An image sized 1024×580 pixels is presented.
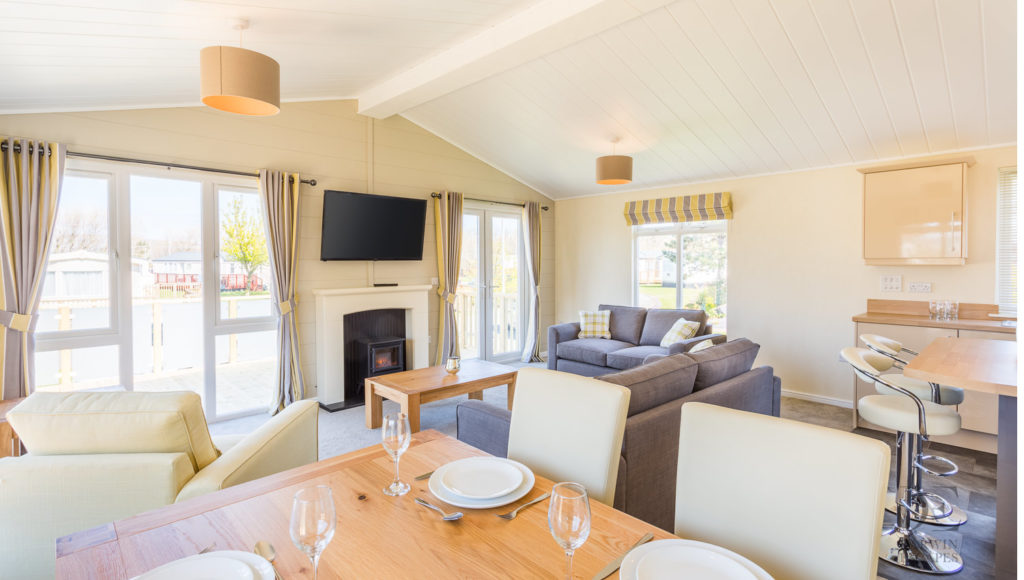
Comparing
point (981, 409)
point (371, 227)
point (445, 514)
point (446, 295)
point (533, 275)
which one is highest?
point (371, 227)

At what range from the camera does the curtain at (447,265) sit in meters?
5.68

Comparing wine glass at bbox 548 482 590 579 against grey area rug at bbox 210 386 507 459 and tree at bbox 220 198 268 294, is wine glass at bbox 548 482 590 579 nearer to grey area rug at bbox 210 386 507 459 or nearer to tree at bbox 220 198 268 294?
grey area rug at bbox 210 386 507 459

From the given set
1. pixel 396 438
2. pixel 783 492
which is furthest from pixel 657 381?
pixel 396 438

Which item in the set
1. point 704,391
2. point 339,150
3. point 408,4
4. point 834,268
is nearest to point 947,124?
point 834,268

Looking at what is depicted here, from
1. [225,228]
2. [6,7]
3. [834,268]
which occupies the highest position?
[6,7]

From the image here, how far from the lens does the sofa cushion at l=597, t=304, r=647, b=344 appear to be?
5.64m

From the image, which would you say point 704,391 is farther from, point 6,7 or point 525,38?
point 6,7

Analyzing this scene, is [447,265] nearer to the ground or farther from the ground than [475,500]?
farther from the ground

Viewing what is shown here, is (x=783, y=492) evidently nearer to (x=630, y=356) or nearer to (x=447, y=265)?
(x=630, y=356)

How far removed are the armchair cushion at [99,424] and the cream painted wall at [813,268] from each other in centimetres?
494

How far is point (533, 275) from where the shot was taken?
6758 mm

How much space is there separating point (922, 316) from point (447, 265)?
4491 mm

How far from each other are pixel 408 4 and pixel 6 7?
173 centimetres

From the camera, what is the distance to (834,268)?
4723 mm
